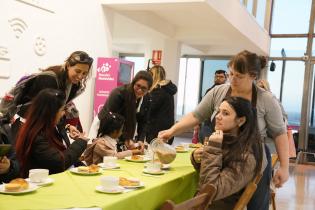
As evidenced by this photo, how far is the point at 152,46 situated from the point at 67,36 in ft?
12.2

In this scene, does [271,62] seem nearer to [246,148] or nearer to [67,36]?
[67,36]

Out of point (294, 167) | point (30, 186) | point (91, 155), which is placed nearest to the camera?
point (30, 186)

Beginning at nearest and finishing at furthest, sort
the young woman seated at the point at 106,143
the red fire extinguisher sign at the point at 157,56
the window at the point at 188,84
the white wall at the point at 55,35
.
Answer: the young woman seated at the point at 106,143 < the white wall at the point at 55,35 < the red fire extinguisher sign at the point at 157,56 < the window at the point at 188,84

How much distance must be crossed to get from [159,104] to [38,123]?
2.35 metres

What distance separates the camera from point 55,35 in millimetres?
4492

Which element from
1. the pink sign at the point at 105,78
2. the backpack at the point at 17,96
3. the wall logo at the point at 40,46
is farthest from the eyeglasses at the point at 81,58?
the pink sign at the point at 105,78

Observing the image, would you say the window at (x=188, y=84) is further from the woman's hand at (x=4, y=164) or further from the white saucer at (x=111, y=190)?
the white saucer at (x=111, y=190)

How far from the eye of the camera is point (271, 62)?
938cm

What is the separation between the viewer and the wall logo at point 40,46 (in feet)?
13.8

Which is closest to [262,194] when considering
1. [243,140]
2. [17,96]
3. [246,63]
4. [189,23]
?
[243,140]

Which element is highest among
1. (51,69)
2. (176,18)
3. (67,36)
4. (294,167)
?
(176,18)

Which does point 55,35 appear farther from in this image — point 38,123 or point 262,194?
point 262,194

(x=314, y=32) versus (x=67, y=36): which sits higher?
(x=314, y=32)

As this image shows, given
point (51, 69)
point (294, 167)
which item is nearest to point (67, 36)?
point (51, 69)
